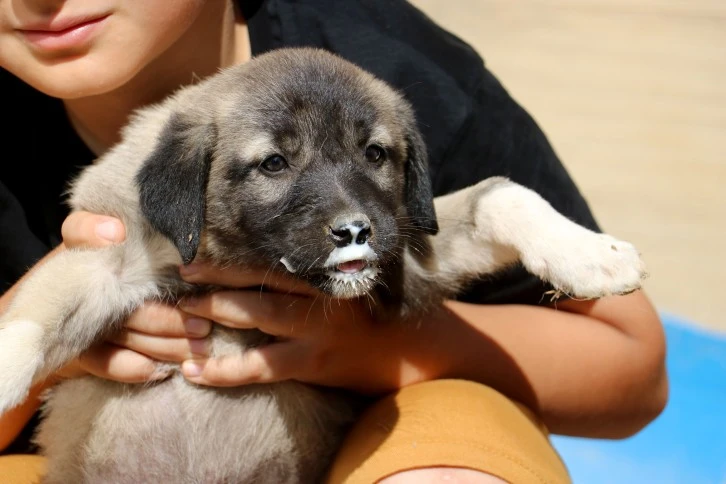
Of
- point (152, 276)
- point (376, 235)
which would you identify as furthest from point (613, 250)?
point (152, 276)

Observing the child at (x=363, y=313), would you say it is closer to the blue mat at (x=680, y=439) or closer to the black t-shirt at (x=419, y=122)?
the black t-shirt at (x=419, y=122)

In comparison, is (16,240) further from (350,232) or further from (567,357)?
(567,357)

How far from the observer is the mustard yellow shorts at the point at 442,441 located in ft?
8.09

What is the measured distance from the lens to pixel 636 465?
4.34 m

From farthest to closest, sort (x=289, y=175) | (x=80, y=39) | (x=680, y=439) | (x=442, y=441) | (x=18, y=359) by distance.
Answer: (x=680, y=439)
(x=80, y=39)
(x=442, y=441)
(x=289, y=175)
(x=18, y=359)

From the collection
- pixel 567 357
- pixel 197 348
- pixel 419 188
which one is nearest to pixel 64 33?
pixel 197 348

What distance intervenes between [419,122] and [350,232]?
3.38 feet

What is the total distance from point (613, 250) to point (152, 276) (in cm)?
123

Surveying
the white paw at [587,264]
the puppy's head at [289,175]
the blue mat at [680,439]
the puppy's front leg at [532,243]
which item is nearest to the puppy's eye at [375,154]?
the puppy's head at [289,175]

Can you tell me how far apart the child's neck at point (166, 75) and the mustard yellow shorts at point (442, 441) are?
115 cm

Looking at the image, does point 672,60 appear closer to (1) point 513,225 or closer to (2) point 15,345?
(1) point 513,225

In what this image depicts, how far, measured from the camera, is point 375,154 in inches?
99.5

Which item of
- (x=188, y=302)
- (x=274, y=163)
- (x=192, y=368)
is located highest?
(x=274, y=163)

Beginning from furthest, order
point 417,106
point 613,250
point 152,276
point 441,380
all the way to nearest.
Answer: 1. point 417,106
2. point 441,380
3. point 152,276
4. point 613,250
